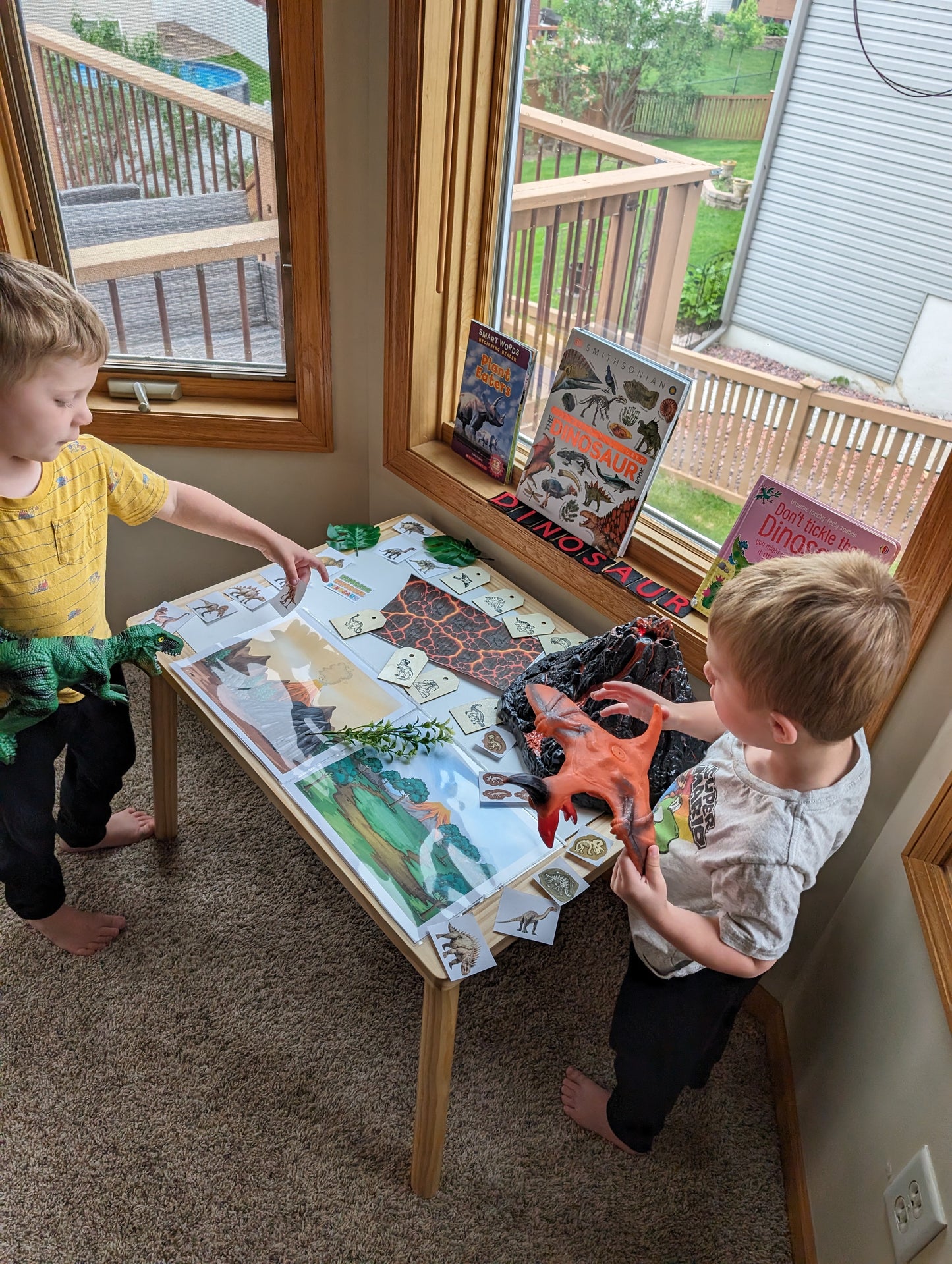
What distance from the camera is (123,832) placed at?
191 cm

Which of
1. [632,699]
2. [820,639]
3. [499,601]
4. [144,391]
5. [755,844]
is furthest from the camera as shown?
[144,391]

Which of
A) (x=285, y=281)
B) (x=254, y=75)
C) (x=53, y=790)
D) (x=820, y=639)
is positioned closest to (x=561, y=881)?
(x=820, y=639)

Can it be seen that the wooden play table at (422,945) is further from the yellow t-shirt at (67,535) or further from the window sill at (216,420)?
the window sill at (216,420)

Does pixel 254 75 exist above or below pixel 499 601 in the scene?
above

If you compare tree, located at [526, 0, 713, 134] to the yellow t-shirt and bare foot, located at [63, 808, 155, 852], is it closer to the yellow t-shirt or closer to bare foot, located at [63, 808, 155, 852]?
the yellow t-shirt

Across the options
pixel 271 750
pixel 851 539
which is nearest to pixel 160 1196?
pixel 271 750

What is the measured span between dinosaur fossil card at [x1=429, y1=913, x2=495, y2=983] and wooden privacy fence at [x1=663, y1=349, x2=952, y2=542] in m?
0.88

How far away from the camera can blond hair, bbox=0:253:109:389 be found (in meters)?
1.16

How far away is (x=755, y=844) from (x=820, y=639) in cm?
27

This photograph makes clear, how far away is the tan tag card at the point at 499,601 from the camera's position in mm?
1763

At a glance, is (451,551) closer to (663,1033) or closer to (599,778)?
(599,778)

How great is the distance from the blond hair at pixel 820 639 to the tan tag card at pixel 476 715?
563 mm

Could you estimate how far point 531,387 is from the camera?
1897 mm

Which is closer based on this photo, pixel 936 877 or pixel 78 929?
pixel 936 877
